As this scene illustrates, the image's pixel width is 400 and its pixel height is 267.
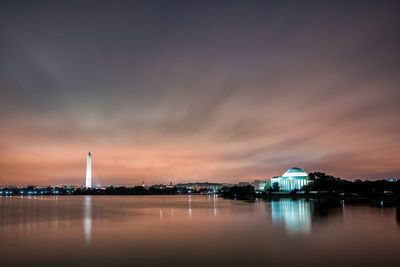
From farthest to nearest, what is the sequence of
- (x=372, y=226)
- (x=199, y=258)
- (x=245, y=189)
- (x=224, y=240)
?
(x=245, y=189) → (x=372, y=226) → (x=224, y=240) → (x=199, y=258)

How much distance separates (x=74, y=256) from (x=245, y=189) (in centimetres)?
17680

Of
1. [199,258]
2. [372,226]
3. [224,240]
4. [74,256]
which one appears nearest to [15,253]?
[74,256]

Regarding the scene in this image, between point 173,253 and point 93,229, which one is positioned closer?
point 173,253

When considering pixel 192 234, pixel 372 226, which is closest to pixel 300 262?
pixel 192 234

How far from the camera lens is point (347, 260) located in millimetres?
24625

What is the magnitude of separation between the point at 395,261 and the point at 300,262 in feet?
24.5

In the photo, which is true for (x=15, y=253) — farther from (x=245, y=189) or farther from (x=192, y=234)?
(x=245, y=189)

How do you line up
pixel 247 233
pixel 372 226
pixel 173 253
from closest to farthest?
1. pixel 173 253
2. pixel 247 233
3. pixel 372 226

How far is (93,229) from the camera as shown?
43375mm

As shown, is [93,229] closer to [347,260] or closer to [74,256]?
[74,256]

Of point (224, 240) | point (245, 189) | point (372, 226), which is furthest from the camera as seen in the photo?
point (245, 189)

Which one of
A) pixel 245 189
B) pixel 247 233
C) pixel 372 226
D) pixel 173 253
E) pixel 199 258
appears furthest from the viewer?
pixel 245 189

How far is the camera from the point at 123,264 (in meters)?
24.1

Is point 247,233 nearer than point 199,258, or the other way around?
point 199,258
